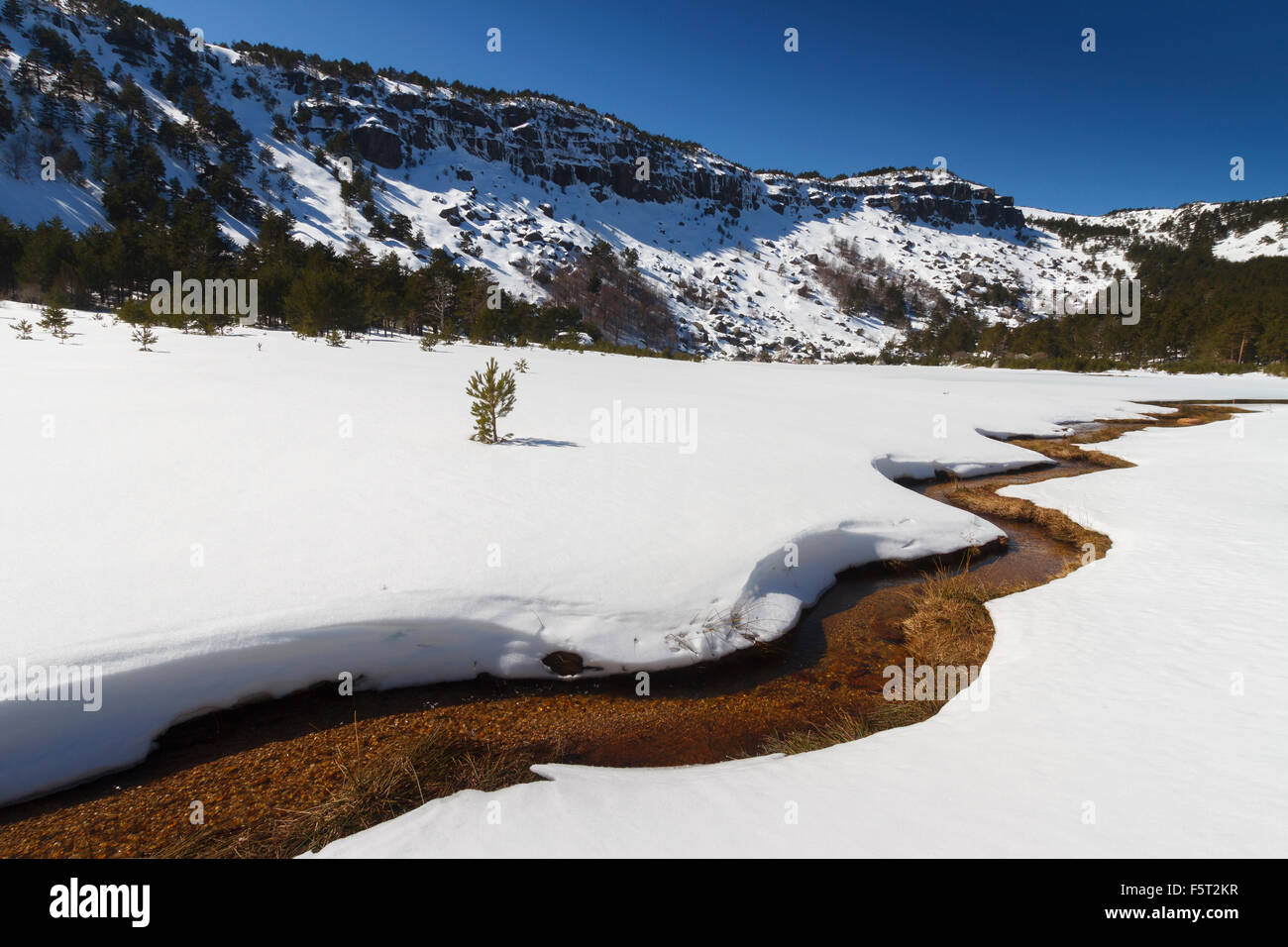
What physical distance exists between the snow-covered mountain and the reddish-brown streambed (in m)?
89.5

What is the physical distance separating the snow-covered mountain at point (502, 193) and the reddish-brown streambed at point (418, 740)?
89516 millimetres

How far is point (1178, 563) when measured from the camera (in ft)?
24.0

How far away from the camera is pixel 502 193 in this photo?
130 meters

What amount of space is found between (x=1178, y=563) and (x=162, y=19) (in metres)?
200

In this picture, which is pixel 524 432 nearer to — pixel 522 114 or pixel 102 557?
pixel 102 557

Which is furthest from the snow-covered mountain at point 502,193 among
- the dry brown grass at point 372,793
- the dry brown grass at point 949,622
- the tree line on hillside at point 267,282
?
the dry brown grass at point 949,622

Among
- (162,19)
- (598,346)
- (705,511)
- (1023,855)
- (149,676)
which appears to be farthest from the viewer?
(162,19)

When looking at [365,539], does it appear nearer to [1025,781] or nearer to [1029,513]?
[1025,781]

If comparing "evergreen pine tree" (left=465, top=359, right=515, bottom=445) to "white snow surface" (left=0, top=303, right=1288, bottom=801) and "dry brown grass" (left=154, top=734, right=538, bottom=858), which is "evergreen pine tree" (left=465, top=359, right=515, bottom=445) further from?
"dry brown grass" (left=154, top=734, right=538, bottom=858)

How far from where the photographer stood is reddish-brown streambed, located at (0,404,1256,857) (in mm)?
3320

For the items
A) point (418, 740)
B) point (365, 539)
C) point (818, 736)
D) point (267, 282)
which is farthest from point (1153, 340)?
point (267, 282)
